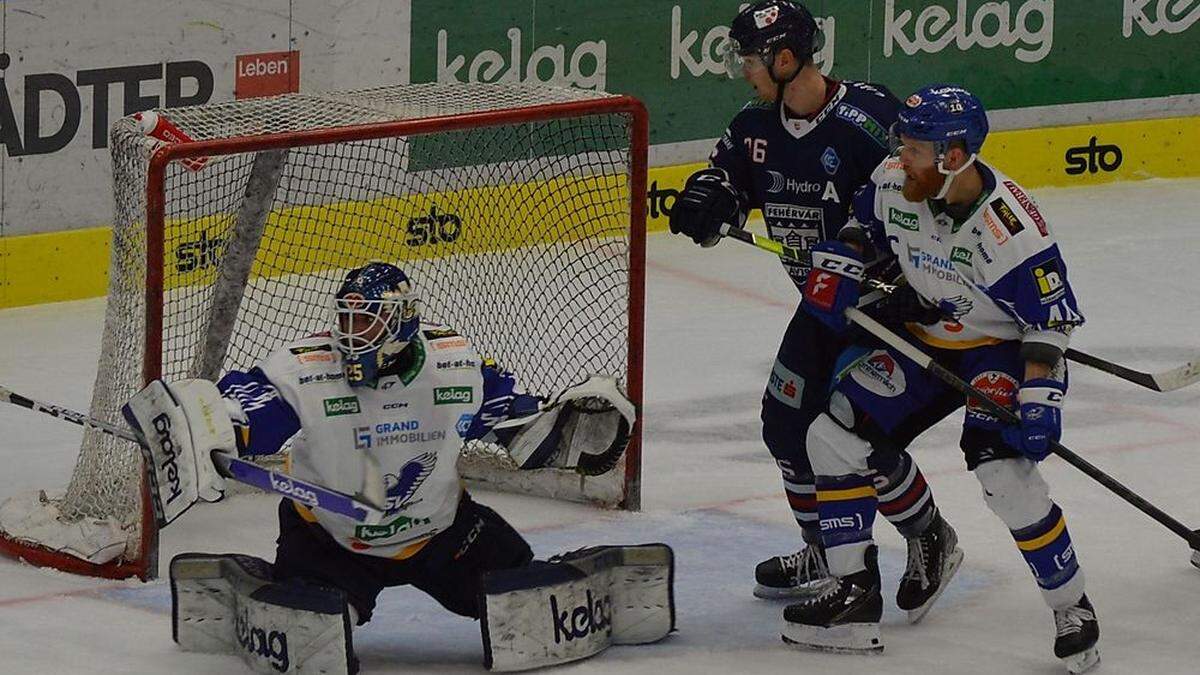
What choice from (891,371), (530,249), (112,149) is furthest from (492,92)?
(891,371)

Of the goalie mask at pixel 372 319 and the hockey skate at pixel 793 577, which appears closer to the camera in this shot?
the goalie mask at pixel 372 319

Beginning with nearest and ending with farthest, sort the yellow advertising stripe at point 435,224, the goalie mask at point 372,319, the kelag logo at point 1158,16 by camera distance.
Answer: the goalie mask at point 372,319, the yellow advertising stripe at point 435,224, the kelag logo at point 1158,16

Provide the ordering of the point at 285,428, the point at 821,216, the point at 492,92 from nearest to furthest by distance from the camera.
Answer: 1. the point at 285,428
2. the point at 821,216
3. the point at 492,92

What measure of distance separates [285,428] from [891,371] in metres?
1.28

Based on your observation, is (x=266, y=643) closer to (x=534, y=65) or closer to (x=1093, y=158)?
(x=534, y=65)

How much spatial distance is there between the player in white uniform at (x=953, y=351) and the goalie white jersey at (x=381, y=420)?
2.53 feet

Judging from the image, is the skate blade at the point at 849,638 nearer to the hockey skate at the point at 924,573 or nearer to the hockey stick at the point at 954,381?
the hockey skate at the point at 924,573

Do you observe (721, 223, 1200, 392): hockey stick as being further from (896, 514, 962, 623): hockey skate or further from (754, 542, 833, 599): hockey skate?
(754, 542, 833, 599): hockey skate

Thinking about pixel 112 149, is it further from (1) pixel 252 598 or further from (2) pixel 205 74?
(2) pixel 205 74

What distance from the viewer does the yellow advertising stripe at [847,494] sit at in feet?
17.4

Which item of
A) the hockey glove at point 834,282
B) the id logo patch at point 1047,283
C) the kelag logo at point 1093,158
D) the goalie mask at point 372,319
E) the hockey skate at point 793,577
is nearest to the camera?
the goalie mask at point 372,319

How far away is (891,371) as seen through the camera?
533 centimetres

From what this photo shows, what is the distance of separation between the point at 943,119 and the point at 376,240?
2.67 meters

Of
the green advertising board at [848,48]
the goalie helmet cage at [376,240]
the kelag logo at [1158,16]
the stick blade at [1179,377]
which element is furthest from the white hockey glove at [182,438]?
the kelag logo at [1158,16]
